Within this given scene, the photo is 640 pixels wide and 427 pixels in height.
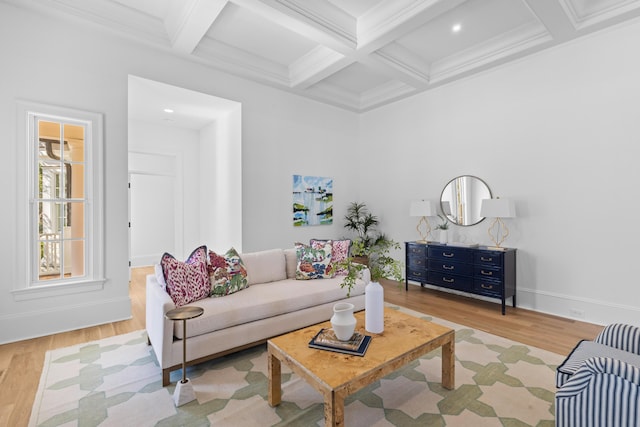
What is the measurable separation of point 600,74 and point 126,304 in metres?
5.92

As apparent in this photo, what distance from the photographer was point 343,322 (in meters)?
1.98

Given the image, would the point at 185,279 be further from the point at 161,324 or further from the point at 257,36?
the point at 257,36

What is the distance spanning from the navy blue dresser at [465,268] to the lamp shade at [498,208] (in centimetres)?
43

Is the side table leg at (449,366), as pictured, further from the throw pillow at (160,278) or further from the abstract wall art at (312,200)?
the abstract wall art at (312,200)

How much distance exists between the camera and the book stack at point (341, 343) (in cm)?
190

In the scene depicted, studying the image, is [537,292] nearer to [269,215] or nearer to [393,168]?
[393,168]

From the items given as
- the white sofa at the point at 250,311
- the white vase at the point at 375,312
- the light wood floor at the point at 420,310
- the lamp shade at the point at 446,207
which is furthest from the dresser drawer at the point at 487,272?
the white vase at the point at 375,312

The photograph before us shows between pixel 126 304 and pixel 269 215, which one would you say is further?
pixel 269 215

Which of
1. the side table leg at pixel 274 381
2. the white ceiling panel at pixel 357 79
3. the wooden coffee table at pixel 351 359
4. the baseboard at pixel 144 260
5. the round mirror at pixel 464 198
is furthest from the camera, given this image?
the baseboard at pixel 144 260

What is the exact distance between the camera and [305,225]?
211 inches

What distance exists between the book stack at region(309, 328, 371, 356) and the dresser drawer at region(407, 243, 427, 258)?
2.76 m

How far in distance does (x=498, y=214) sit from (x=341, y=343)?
2908 mm

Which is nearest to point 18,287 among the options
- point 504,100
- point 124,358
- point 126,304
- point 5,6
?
point 126,304

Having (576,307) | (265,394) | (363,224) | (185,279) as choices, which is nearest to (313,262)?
(185,279)
